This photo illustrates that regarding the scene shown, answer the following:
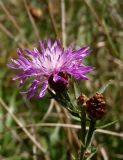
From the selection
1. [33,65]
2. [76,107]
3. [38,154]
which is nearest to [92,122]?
[76,107]

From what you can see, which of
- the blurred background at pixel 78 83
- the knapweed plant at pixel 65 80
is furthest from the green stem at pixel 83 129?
the blurred background at pixel 78 83

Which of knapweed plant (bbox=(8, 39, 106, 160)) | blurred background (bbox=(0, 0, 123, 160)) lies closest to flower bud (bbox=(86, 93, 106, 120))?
knapweed plant (bbox=(8, 39, 106, 160))

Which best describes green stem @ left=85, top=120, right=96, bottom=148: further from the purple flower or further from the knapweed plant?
the purple flower

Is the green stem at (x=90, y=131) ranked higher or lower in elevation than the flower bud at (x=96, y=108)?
lower

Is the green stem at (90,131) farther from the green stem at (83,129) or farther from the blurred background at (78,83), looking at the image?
the blurred background at (78,83)

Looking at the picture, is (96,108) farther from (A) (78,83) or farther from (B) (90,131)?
(A) (78,83)

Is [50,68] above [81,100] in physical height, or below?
above

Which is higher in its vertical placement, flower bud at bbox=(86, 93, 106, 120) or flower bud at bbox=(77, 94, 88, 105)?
flower bud at bbox=(77, 94, 88, 105)

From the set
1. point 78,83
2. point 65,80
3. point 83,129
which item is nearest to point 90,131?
point 83,129
